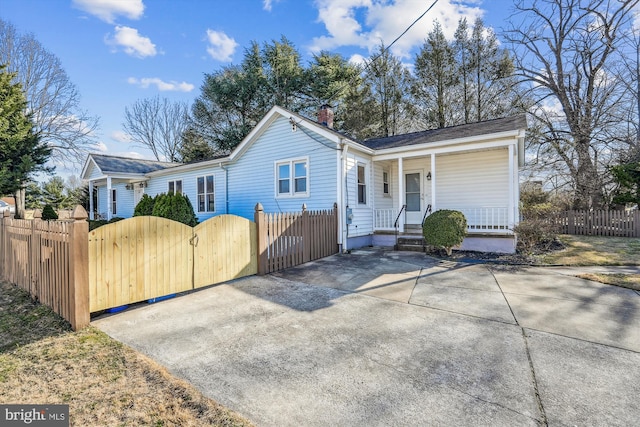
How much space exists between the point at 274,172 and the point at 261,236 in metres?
5.59

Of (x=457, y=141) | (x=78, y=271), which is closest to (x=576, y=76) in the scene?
(x=457, y=141)

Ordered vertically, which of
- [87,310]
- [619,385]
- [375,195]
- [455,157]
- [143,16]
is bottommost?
[619,385]

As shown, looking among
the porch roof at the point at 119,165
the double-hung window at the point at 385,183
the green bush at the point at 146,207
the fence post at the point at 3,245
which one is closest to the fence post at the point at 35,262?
the fence post at the point at 3,245

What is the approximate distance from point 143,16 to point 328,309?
13.2 metres

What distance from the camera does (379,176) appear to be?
12.0 metres

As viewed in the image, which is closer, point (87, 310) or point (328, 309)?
point (87, 310)

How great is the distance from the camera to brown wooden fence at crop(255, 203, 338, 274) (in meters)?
6.80

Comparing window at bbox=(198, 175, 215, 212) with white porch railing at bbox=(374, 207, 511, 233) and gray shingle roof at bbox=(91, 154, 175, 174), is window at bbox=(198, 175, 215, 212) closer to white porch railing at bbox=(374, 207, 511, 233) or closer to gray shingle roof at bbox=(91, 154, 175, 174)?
gray shingle roof at bbox=(91, 154, 175, 174)

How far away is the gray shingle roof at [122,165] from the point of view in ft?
57.0

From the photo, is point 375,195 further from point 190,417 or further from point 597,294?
point 190,417

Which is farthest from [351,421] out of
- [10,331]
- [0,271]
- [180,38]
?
[180,38]

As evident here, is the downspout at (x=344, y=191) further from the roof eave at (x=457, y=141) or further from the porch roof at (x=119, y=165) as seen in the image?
the porch roof at (x=119, y=165)

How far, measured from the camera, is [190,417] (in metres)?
2.26

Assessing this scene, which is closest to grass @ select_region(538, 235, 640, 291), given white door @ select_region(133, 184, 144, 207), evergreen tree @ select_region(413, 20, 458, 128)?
evergreen tree @ select_region(413, 20, 458, 128)
